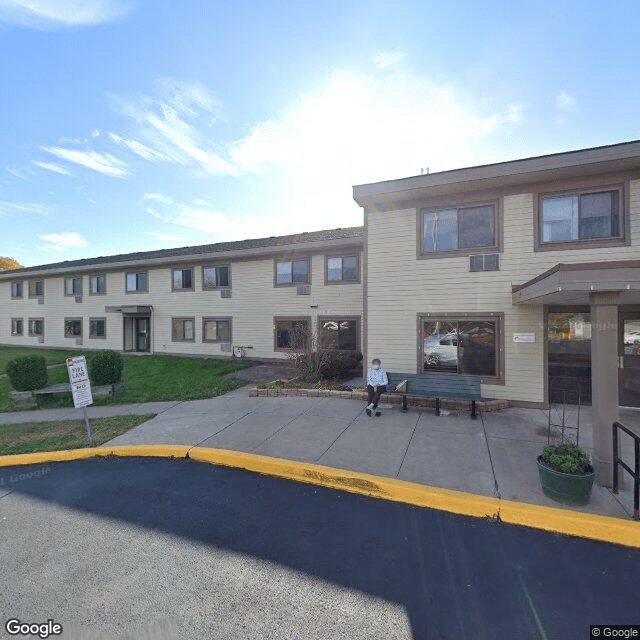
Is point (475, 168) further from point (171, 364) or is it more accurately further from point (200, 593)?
point (171, 364)

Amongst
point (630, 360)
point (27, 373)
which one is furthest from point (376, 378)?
point (27, 373)

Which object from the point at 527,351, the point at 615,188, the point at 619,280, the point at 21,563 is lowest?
the point at 21,563

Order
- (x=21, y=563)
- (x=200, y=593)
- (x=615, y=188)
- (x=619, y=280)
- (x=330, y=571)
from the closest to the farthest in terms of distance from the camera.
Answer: (x=200, y=593) → (x=330, y=571) → (x=21, y=563) → (x=619, y=280) → (x=615, y=188)

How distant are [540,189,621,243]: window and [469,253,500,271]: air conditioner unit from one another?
4.00 ft

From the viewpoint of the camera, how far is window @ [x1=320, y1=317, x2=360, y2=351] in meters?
16.4

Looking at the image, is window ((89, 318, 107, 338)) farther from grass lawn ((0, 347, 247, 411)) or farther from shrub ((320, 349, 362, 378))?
shrub ((320, 349, 362, 378))

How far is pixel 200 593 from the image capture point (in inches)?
126

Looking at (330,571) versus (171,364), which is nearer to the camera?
(330,571)

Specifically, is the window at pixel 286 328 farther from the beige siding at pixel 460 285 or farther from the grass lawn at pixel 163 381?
the beige siding at pixel 460 285

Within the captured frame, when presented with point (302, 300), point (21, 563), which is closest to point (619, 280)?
point (21, 563)

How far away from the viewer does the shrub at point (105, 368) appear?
37.5 ft

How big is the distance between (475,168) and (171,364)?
16688 millimetres

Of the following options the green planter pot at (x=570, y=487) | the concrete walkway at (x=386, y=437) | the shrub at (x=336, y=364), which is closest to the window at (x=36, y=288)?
the concrete walkway at (x=386, y=437)

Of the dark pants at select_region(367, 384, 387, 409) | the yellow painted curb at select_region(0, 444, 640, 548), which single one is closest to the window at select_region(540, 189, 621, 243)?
the dark pants at select_region(367, 384, 387, 409)
